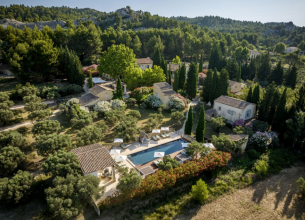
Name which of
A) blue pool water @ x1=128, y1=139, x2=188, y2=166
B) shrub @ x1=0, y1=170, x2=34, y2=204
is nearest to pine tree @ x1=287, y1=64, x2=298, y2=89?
blue pool water @ x1=128, y1=139, x2=188, y2=166

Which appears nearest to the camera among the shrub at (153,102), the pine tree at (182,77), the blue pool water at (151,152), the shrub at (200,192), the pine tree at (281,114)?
the shrub at (200,192)

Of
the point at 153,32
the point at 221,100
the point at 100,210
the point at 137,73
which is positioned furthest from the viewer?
the point at 153,32

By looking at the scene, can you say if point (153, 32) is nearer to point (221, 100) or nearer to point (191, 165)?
point (221, 100)

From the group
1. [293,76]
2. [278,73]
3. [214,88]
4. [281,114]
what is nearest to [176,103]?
[214,88]

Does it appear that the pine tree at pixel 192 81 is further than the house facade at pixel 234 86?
No

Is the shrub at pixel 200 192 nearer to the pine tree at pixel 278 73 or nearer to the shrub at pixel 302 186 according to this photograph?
the shrub at pixel 302 186

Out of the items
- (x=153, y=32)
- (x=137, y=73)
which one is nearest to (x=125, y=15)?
(x=153, y=32)

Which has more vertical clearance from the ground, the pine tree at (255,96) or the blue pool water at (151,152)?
the pine tree at (255,96)

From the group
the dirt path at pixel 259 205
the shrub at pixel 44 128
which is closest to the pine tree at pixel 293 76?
the dirt path at pixel 259 205
